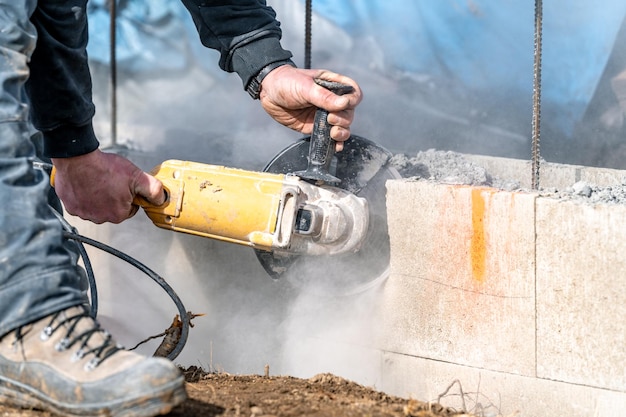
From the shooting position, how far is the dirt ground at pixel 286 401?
203 centimetres

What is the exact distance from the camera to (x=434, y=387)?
2.79m

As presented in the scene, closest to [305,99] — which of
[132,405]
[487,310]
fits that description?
[487,310]

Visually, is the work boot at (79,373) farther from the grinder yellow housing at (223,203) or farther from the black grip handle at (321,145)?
the black grip handle at (321,145)

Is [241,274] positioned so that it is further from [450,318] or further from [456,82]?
[456,82]

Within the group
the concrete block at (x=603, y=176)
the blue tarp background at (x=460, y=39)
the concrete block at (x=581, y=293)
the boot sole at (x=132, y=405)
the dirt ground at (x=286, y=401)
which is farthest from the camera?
the blue tarp background at (x=460, y=39)

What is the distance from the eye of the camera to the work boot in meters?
1.85

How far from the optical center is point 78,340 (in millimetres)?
1944

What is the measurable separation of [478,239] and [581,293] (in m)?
0.35

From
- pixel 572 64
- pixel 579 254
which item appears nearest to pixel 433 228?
pixel 579 254

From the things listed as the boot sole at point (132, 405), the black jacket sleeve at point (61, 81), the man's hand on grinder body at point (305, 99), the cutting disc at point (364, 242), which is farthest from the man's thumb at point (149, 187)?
the boot sole at point (132, 405)

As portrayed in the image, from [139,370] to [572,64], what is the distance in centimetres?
432

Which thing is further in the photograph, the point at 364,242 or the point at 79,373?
the point at 364,242

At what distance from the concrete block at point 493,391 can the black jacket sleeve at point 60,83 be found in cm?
130

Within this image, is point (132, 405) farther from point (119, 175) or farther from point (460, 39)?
point (460, 39)
